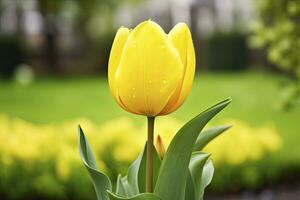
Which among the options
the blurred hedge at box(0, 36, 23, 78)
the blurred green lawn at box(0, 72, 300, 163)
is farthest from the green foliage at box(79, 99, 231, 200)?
the blurred hedge at box(0, 36, 23, 78)


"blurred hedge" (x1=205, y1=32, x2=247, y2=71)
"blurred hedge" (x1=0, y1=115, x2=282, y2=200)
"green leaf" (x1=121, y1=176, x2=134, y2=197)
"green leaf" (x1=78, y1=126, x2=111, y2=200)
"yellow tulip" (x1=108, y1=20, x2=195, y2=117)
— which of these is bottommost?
"blurred hedge" (x1=205, y1=32, x2=247, y2=71)

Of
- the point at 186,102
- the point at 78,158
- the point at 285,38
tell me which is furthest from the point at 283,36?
the point at 186,102

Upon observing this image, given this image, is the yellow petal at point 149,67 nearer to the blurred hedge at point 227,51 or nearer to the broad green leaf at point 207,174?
the broad green leaf at point 207,174

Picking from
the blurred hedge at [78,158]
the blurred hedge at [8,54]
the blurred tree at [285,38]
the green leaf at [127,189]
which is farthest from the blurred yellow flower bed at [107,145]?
the blurred hedge at [8,54]

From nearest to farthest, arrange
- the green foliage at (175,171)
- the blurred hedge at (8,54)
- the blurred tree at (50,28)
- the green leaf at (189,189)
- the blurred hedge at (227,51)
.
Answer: the green foliage at (175,171), the green leaf at (189,189), the blurred hedge at (8,54), the blurred hedge at (227,51), the blurred tree at (50,28)

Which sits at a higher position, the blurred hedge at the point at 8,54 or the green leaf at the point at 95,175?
the green leaf at the point at 95,175

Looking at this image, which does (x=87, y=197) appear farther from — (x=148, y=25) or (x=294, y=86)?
(x=148, y=25)

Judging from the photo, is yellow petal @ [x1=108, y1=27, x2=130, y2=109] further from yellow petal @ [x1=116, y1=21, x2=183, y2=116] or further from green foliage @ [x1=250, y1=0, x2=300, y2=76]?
green foliage @ [x1=250, y1=0, x2=300, y2=76]

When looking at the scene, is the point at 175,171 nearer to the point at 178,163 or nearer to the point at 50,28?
the point at 178,163

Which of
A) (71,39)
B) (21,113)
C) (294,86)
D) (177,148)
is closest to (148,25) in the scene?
(177,148)
